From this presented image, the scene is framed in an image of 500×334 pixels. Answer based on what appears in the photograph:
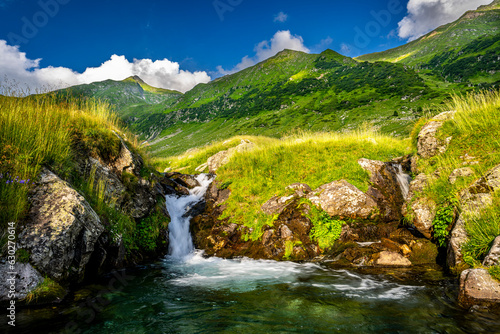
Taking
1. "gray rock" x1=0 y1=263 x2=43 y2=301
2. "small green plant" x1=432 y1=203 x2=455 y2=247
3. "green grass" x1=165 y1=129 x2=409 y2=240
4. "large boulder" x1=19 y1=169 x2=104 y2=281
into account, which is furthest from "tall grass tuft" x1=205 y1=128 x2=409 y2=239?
"gray rock" x1=0 y1=263 x2=43 y2=301

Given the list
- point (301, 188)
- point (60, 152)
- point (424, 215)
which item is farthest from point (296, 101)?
point (60, 152)

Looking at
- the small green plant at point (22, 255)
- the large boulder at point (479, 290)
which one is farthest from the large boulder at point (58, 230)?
the large boulder at point (479, 290)

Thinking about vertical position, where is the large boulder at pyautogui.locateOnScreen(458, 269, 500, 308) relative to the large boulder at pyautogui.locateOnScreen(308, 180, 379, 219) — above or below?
below

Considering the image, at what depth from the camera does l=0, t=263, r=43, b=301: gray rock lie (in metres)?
4.42

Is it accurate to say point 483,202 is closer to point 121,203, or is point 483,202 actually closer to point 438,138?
point 438,138

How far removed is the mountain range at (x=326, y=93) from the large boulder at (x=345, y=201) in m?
11.8

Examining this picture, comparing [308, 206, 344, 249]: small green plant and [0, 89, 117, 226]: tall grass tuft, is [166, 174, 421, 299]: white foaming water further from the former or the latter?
[0, 89, 117, 226]: tall grass tuft

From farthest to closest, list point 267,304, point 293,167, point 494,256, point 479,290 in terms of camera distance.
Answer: point 293,167, point 267,304, point 494,256, point 479,290

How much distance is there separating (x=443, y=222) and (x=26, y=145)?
1249cm

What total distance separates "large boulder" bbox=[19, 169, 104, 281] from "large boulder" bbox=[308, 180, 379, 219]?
27.2 ft

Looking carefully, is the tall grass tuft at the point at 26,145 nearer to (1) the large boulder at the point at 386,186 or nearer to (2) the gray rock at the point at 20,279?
(2) the gray rock at the point at 20,279

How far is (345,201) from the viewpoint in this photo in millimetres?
9812

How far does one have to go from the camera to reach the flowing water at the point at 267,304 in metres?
4.52

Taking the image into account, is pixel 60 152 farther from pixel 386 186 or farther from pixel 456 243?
pixel 386 186
